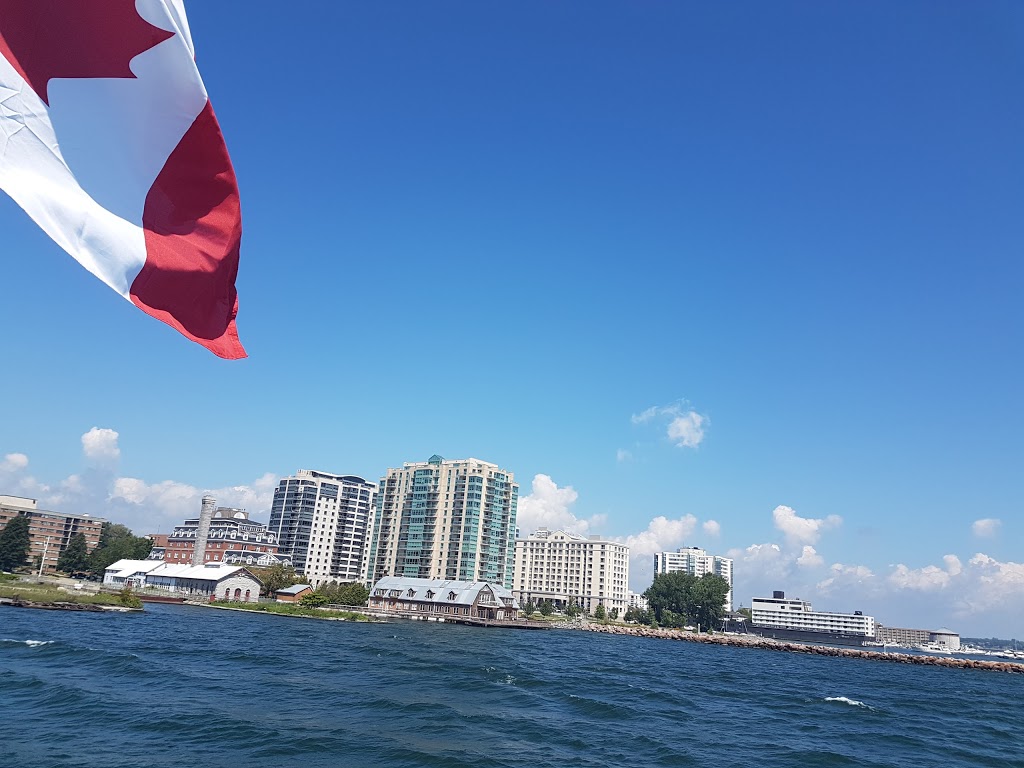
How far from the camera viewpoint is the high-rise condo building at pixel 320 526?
173 meters

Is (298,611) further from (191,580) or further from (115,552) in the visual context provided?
(115,552)

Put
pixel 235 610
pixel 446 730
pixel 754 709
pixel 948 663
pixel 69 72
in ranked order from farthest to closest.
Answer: pixel 948 663 < pixel 235 610 < pixel 754 709 < pixel 446 730 < pixel 69 72

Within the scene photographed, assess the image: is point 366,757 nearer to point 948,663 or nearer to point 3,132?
point 3,132

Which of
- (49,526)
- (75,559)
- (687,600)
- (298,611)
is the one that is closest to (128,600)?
(298,611)

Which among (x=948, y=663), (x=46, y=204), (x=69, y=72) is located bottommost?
(x=948, y=663)

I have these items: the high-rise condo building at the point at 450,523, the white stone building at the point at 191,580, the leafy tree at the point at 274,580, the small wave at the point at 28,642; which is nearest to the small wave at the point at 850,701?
the small wave at the point at 28,642

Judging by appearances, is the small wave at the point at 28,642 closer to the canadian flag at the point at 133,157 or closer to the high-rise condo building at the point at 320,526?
the canadian flag at the point at 133,157

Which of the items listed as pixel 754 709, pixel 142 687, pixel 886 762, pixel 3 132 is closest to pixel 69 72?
pixel 3 132

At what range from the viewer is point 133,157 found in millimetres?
7617

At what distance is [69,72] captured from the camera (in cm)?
719

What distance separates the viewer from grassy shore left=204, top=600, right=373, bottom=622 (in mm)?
98875

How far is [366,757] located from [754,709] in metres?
29.6

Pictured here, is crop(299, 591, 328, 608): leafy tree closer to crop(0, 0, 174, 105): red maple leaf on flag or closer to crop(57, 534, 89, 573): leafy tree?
crop(57, 534, 89, 573): leafy tree

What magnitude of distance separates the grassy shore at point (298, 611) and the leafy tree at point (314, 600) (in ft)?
6.49
